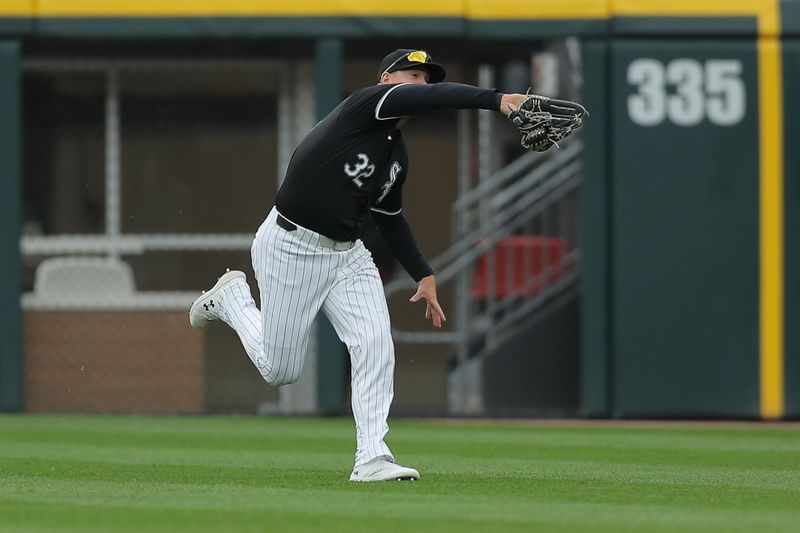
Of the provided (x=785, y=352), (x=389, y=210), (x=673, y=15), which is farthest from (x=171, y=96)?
(x=389, y=210)

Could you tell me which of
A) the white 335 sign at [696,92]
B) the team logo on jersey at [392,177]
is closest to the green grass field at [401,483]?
the team logo on jersey at [392,177]

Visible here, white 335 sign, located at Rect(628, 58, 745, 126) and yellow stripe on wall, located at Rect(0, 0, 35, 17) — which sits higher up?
yellow stripe on wall, located at Rect(0, 0, 35, 17)

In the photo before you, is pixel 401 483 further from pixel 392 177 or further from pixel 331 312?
pixel 392 177

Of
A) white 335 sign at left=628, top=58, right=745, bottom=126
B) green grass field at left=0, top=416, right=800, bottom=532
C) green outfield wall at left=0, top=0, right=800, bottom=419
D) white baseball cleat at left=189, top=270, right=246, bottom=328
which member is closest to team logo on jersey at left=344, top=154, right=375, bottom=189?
white baseball cleat at left=189, top=270, right=246, bottom=328

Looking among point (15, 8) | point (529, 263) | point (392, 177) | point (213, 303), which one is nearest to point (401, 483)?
point (392, 177)

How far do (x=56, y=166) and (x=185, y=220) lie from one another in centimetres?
112

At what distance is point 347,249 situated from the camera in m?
7.00

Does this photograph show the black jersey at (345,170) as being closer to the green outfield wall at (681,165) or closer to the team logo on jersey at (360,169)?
the team logo on jersey at (360,169)

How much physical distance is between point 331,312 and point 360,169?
0.64m

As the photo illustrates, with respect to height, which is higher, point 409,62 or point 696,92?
point 696,92

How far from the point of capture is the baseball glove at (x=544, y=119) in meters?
5.99

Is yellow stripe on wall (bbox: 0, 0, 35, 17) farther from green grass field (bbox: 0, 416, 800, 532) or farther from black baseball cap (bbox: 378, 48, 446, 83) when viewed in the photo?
black baseball cap (bbox: 378, 48, 446, 83)

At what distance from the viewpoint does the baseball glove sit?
599 cm

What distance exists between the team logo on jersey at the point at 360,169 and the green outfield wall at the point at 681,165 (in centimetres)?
486
